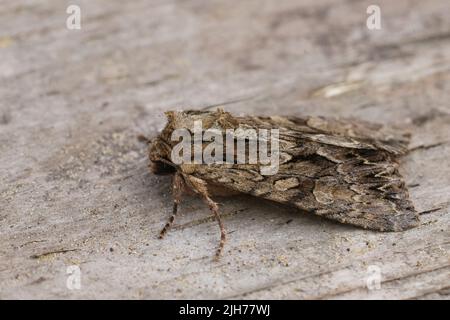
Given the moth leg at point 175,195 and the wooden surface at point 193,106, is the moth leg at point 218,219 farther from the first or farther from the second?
the moth leg at point 175,195

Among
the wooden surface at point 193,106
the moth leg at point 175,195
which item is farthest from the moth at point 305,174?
the wooden surface at point 193,106

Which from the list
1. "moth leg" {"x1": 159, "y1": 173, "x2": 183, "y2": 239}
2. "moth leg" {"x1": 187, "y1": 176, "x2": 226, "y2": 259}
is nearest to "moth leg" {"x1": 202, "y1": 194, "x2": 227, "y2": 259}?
"moth leg" {"x1": 187, "y1": 176, "x2": 226, "y2": 259}

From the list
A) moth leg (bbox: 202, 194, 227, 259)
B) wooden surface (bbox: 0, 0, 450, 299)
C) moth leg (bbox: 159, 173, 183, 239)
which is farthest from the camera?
moth leg (bbox: 159, 173, 183, 239)

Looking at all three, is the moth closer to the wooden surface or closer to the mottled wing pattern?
the mottled wing pattern

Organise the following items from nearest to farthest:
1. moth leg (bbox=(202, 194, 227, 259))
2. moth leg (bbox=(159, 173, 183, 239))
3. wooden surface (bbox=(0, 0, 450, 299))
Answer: wooden surface (bbox=(0, 0, 450, 299))
moth leg (bbox=(202, 194, 227, 259))
moth leg (bbox=(159, 173, 183, 239))

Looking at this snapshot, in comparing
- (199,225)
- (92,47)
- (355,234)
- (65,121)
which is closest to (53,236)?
(199,225)

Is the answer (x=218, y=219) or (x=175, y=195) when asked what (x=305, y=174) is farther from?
(x=175, y=195)
